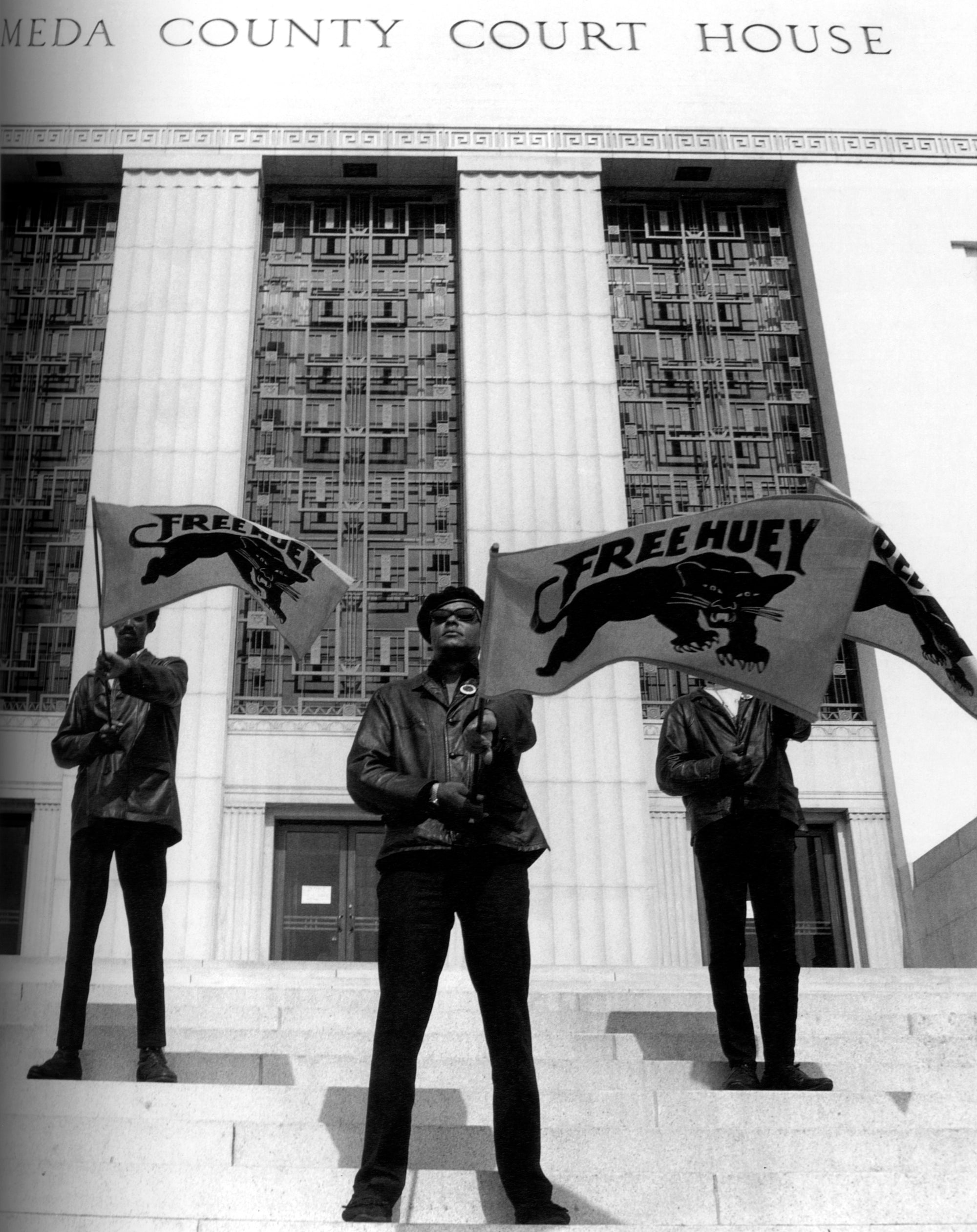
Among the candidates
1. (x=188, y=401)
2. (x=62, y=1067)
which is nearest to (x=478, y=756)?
(x=62, y=1067)

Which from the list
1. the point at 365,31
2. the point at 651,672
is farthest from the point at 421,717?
the point at 365,31

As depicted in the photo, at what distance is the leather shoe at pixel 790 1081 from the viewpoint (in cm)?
550

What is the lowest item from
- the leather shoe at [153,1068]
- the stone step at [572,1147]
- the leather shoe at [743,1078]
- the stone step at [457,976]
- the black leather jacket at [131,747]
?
the stone step at [572,1147]

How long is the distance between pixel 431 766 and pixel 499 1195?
4.41ft

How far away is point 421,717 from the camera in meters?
5.01

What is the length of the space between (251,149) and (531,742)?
12.4 m

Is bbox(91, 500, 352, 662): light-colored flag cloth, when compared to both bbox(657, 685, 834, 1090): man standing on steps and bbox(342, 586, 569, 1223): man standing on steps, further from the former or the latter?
bbox(657, 685, 834, 1090): man standing on steps

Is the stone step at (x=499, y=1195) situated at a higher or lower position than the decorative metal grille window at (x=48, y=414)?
lower

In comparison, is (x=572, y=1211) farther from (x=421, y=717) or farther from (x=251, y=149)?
(x=251, y=149)

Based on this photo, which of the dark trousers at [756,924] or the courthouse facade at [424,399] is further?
the courthouse facade at [424,399]

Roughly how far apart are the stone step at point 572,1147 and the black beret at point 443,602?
1713 millimetres

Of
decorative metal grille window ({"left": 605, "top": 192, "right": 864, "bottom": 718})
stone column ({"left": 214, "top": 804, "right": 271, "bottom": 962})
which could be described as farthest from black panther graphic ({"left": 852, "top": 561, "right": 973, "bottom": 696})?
decorative metal grille window ({"left": 605, "top": 192, "right": 864, "bottom": 718})

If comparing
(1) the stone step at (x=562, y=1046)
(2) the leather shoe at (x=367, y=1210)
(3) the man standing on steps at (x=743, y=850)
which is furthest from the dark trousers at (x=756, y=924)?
(2) the leather shoe at (x=367, y=1210)

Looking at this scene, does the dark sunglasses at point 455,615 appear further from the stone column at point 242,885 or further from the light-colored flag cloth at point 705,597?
the stone column at point 242,885
